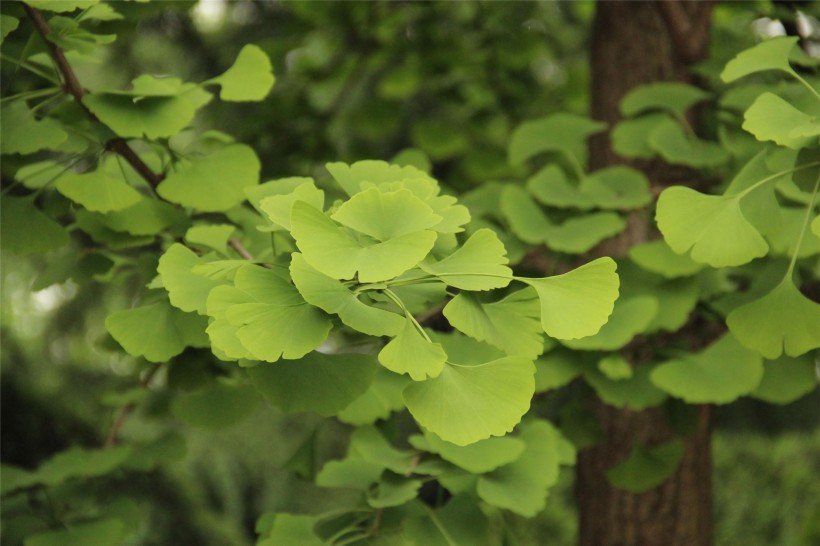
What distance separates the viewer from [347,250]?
500mm

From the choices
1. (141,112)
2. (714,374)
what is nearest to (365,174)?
(141,112)

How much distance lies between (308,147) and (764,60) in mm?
883

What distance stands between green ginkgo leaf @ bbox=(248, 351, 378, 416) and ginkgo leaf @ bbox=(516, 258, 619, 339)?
0.49 feet

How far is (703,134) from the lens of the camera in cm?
115

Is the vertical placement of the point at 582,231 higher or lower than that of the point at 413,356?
lower

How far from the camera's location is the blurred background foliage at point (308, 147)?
1288 millimetres

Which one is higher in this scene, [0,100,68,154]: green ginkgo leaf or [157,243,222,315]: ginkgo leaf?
[0,100,68,154]: green ginkgo leaf

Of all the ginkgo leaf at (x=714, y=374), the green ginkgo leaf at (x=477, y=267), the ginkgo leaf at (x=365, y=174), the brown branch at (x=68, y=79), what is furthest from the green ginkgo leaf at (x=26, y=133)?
the ginkgo leaf at (x=714, y=374)

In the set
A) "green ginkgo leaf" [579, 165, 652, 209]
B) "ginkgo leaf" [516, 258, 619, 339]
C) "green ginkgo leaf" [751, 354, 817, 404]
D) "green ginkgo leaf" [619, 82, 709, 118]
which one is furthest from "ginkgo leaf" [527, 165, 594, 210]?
"ginkgo leaf" [516, 258, 619, 339]

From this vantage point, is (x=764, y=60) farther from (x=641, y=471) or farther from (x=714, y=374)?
(x=641, y=471)

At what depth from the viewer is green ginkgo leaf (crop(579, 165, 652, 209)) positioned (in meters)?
0.94

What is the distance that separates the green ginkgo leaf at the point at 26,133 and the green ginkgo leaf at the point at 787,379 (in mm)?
713

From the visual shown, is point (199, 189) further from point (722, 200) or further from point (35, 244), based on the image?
point (722, 200)

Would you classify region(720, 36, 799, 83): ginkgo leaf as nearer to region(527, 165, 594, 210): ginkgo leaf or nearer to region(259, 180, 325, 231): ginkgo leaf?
region(527, 165, 594, 210): ginkgo leaf
